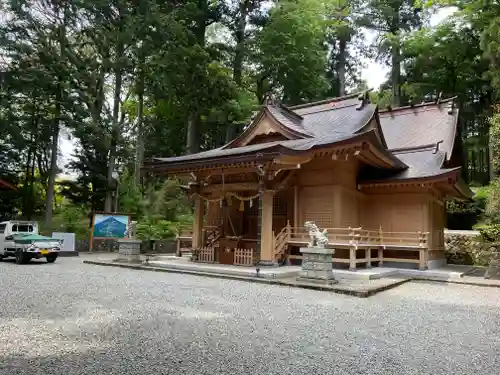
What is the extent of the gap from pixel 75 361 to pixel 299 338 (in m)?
2.49

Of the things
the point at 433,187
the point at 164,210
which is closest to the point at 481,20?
the point at 433,187

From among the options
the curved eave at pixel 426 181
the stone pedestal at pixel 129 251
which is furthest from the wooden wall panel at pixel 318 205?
the stone pedestal at pixel 129 251

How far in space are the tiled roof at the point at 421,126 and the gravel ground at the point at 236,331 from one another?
8320mm

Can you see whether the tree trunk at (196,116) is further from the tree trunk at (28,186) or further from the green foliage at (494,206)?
the green foliage at (494,206)

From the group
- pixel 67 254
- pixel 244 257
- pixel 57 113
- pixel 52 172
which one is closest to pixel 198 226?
pixel 244 257

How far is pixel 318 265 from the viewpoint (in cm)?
924

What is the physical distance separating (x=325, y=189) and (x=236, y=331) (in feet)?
27.4

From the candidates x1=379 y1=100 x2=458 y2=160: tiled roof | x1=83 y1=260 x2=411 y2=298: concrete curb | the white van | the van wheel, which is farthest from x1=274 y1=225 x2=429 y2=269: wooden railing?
the van wheel

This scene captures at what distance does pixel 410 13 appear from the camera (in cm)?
3177

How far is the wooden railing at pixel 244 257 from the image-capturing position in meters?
12.0

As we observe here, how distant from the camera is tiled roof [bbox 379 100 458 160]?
1589 centimetres

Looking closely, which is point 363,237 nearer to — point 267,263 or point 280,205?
point 280,205

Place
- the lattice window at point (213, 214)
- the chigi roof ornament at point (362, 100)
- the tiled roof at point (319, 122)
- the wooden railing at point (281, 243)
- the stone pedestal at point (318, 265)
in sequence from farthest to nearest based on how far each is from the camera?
the lattice window at point (213, 214) < the chigi roof ornament at point (362, 100) < the tiled roof at point (319, 122) < the wooden railing at point (281, 243) < the stone pedestal at point (318, 265)

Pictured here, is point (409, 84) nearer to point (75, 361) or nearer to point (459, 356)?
point (459, 356)
